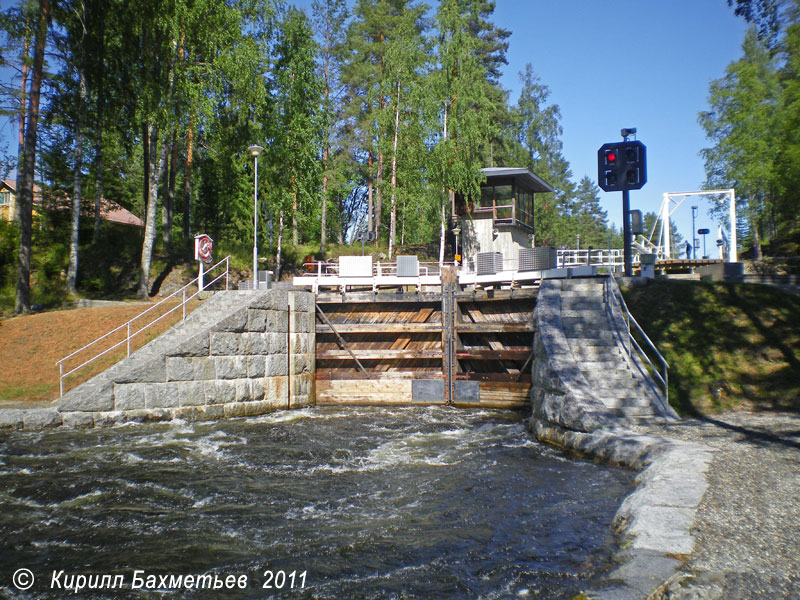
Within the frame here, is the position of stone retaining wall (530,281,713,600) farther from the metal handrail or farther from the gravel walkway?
the metal handrail

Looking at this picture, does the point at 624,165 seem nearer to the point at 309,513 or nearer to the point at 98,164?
the point at 309,513

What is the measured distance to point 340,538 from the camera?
6.43m

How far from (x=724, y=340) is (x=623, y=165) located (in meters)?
4.64

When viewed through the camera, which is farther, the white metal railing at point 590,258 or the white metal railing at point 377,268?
the white metal railing at point 377,268

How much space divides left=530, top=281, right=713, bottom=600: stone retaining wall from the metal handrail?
4.23 ft

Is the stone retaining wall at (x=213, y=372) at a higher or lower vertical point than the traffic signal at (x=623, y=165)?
lower

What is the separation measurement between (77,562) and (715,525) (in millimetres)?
6160

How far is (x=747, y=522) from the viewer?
5.58 m

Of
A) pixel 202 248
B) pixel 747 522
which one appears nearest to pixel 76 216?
pixel 202 248

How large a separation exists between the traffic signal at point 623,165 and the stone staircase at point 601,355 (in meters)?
2.72

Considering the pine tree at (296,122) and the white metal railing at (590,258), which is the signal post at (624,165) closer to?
the white metal railing at (590,258)

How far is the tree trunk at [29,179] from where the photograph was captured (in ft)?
58.4

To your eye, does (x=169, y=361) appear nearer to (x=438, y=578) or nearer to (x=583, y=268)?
(x=438, y=578)

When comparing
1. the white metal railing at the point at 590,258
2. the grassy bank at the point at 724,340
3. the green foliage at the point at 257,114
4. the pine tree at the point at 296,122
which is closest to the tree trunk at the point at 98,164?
the green foliage at the point at 257,114
